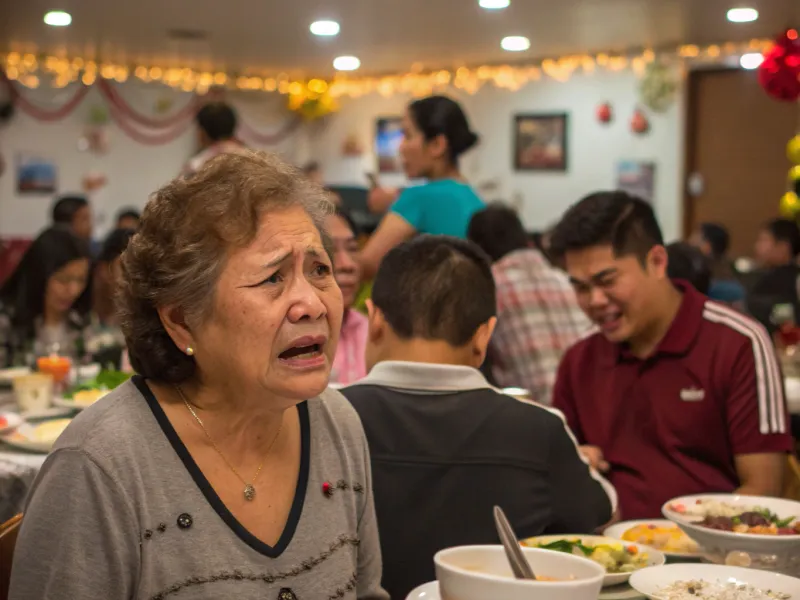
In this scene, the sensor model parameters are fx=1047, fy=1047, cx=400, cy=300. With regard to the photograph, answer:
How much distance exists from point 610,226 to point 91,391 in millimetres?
1736

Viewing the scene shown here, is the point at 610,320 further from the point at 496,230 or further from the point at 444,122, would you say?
the point at 444,122

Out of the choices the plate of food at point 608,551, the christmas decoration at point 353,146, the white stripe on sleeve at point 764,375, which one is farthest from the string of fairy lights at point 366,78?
the plate of food at point 608,551

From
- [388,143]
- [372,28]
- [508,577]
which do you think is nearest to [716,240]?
[372,28]

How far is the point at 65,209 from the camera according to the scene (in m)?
7.59

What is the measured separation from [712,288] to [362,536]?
5.13 m

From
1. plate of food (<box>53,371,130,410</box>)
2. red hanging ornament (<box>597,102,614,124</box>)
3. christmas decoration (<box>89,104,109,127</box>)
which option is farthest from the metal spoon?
christmas decoration (<box>89,104,109,127</box>)

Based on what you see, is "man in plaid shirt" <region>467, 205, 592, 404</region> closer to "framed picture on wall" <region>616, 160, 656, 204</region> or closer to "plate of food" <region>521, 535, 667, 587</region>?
"plate of food" <region>521, 535, 667, 587</region>

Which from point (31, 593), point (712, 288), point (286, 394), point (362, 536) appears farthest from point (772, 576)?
point (712, 288)

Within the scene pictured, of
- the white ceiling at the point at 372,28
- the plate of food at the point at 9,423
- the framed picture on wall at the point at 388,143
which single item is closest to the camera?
the plate of food at the point at 9,423

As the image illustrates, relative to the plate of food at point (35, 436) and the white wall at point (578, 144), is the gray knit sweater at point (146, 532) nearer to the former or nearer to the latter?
the plate of food at point (35, 436)

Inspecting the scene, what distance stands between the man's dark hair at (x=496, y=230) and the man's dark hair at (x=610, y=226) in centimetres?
157

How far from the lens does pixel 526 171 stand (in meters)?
11.6

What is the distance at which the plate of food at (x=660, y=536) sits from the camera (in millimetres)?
1979

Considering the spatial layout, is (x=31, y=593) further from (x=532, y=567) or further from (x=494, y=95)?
(x=494, y=95)
